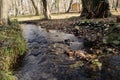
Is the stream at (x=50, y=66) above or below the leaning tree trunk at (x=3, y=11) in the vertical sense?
below

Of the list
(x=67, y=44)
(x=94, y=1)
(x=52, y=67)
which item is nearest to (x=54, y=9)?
(x=94, y=1)

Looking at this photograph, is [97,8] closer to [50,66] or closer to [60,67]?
[50,66]

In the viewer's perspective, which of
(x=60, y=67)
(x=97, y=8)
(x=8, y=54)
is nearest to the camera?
(x=60, y=67)

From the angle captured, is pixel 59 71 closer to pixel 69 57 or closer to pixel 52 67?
pixel 52 67

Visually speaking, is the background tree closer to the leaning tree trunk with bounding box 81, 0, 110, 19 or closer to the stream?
the leaning tree trunk with bounding box 81, 0, 110, 19

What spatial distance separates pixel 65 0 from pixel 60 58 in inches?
2886

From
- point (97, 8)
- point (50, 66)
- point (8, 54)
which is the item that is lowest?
point (50, 66)

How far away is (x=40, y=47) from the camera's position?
13859 mm

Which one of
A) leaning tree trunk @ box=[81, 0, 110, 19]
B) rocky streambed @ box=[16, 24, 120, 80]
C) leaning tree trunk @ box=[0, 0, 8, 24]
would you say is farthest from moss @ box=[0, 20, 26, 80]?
leaning tree trunk @ box=[81, 0, 110, 19]

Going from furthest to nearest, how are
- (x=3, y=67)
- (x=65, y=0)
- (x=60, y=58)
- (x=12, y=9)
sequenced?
(x=65, y=0), (x=12, y=9), (x=60, y=58), (x=3, y=67)

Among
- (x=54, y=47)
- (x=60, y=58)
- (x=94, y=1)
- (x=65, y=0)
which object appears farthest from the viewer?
(x=65, y=0)

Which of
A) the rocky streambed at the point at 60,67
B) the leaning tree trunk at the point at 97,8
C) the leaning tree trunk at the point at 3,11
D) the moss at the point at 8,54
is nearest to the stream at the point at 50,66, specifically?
the rocky streambed at the point at 60,67

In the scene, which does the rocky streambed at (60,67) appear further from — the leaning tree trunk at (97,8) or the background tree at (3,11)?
the leaning tree trunk at (97,8)

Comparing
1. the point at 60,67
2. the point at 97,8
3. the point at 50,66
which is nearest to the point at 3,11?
the point at 97,8
